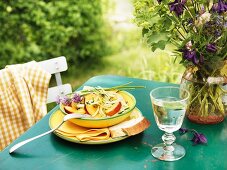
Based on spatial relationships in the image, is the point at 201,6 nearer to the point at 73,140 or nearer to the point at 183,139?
the point at 183,139

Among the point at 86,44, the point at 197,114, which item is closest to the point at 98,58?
the point at 86,44

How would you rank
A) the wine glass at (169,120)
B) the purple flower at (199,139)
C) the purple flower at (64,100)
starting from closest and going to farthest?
the wine glass at (169,120) < the purple flower at (199,139) < the purple flower at (64,100)

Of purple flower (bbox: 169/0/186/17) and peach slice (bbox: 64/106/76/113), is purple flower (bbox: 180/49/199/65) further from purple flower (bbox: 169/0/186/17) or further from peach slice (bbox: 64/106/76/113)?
peach slice (bbox: 64/106/76/113)

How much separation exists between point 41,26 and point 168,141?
252cm

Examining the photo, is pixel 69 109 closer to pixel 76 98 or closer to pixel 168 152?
pixel 76 98

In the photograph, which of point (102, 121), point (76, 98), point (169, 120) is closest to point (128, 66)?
point (76, 98)

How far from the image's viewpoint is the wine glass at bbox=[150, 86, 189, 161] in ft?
4.27

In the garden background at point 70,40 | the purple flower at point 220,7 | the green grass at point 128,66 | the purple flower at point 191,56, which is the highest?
the purple flower at point 220,7

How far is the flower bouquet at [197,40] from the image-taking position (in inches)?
53.2

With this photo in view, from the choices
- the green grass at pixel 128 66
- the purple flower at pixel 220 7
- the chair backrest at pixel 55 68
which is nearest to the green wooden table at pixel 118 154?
the purple flower at pixel 220 7

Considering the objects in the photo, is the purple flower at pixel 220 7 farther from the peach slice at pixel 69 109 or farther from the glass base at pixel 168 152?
the peach slice at pixel 69 109

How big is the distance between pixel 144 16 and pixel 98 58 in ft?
Result: 9.49

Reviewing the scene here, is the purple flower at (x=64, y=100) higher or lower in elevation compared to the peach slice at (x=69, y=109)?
higher

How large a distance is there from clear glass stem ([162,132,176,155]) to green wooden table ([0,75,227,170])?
52 millimetres
